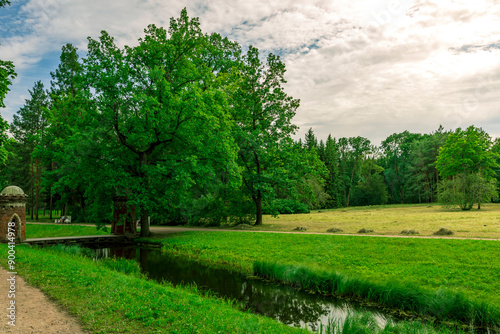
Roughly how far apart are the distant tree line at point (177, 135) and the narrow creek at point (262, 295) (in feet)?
22.4

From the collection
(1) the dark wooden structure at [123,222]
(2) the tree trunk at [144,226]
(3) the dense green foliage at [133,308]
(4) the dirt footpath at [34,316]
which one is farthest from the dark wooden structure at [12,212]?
(4) the dirt footpath at [34,316]

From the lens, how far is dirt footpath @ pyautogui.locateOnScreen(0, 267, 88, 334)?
575 cm

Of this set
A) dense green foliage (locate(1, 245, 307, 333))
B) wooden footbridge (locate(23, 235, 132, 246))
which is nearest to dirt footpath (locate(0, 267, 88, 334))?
dense green foliage (locate(1, 245, 307, 333))

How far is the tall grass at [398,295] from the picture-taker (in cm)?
823

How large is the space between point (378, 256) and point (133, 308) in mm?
11272

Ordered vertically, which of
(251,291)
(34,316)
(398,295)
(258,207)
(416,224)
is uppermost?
(258,207)

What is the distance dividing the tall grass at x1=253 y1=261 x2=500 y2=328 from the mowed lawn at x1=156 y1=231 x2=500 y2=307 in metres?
0.47

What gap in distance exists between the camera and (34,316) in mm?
6359

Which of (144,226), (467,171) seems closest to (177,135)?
(144,226)

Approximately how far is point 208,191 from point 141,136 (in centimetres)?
1019

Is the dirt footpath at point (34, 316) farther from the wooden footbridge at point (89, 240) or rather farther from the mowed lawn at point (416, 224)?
the mowed lawn at point (416, 224)

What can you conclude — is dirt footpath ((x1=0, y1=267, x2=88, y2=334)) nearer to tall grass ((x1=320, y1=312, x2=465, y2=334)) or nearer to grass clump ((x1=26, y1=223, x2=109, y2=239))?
tall grass ((x1=320, y1=312, x2=465, y2=334))

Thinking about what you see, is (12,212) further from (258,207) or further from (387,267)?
(387,267)

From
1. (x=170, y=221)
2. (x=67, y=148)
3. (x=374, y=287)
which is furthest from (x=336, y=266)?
(x=170, y=221)
